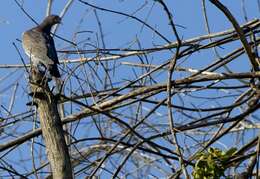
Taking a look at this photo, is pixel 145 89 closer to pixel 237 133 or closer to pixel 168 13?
pixel 168 13

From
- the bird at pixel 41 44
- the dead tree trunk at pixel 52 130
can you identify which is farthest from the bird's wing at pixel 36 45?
the dead tree trunk at pixel 52 130

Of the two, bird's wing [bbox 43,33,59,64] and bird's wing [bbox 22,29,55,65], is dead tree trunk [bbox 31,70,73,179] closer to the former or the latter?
bird's wing [bbox 43,33,59,64]

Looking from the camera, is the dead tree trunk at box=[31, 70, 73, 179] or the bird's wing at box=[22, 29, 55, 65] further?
the bird's wing at box=[22, 29, 55, 65]

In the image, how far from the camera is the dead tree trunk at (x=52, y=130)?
139 inches

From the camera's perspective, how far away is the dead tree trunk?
3.54 metres

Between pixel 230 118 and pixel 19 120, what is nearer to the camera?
pixel 230 118

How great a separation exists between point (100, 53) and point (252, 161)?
1.08m

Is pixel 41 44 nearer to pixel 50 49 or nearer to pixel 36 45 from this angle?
pixel 36 45

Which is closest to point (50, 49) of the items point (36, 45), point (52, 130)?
point (36, 45)

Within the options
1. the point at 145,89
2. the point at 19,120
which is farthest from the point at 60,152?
the point at 19,120

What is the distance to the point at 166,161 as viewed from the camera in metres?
4.21

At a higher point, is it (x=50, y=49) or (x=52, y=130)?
(x=50, y=49)

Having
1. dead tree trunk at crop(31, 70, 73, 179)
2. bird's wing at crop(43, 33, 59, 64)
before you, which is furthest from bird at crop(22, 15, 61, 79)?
dead tree trunk at crop(31, 70, 73, 179)

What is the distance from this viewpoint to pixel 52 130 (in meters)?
3.64
